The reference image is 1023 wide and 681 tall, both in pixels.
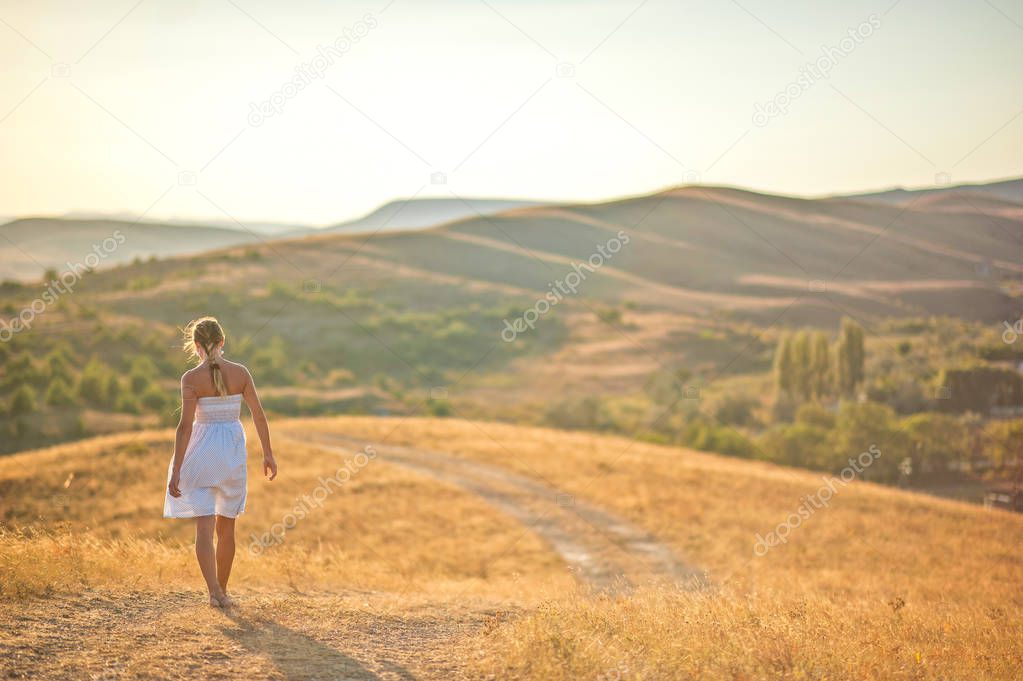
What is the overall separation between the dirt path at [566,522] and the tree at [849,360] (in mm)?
37205

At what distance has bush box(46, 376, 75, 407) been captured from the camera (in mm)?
48562

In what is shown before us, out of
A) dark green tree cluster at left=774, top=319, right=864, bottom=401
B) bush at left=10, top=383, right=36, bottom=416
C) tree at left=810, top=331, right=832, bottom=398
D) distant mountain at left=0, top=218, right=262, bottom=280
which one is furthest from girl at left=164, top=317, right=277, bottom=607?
tree at left=810, top=331, right=832, bottom=398

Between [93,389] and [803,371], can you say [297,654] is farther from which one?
[803,371]

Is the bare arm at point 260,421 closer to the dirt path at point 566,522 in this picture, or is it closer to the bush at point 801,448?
the dirt path at point 566,522

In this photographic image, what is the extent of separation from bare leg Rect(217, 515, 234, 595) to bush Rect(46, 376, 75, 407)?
47.9 meters

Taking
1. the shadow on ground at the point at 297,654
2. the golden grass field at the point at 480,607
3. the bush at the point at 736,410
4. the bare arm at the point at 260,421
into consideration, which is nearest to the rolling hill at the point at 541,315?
the bush at the point at 736,410

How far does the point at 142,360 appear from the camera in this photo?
60.3 metres

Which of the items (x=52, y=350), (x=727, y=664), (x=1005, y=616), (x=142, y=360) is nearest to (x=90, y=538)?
(x=727, y=664)

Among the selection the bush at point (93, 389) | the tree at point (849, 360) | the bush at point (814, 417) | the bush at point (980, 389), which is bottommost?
the bush at point (93, 389)

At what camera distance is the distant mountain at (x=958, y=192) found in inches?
3083

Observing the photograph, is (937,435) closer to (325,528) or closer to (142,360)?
(325,528)

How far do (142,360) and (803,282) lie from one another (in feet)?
319

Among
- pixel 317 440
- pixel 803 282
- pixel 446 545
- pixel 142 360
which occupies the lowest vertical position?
pixel 446 545

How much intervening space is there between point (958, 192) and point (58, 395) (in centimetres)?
11937
